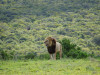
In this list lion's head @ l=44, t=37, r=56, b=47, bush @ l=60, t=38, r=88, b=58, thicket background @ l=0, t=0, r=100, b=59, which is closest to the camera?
lion's head @ l=44, t=37, r=56, b=47

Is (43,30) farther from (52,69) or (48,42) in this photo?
(52,69)

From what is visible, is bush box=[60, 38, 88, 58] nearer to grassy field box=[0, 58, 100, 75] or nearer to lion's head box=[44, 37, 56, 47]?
lion's head box=[44, 37, 56, 47]

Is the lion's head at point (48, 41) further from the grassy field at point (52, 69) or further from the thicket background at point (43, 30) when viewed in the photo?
the thicket background at point (43, 30)

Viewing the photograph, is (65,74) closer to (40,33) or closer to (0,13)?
(40,33)

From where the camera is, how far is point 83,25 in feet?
501

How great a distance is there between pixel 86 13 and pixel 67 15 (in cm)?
2080

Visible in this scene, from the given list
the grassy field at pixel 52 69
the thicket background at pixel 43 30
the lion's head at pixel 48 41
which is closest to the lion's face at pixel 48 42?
the lion's head at pixel 48 41

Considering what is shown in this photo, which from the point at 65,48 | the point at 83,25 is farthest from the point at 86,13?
the point at 65,48

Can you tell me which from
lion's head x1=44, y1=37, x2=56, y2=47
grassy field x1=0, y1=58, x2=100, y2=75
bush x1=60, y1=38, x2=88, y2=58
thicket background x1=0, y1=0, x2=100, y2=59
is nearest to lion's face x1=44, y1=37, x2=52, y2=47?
lion's head x1=44, y1=37, x2=56, y2=47

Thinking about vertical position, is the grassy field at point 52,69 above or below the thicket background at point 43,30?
above

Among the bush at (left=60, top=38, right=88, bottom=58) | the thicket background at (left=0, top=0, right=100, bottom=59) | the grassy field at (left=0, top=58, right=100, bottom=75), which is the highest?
the grassy field at (left=0, top=58, right=100, bottom=75)

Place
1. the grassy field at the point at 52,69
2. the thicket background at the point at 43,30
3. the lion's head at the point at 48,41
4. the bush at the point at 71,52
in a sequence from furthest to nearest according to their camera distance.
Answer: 1. the thicket background at the point at 43,30
2. the bush at the point at 71,52
3. the lion's head at the point at 48,41
4. the grassy field at the point at 52,69

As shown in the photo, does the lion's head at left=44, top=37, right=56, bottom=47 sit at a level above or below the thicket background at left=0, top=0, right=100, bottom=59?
above

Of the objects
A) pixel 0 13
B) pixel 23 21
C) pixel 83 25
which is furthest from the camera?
pixel 0 13
